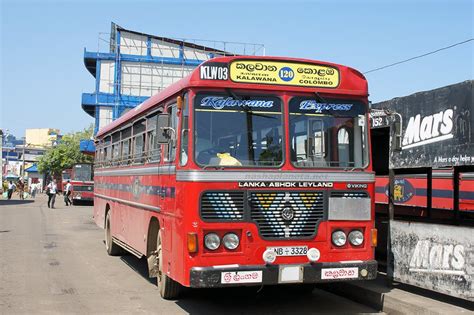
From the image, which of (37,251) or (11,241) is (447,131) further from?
(11,241)

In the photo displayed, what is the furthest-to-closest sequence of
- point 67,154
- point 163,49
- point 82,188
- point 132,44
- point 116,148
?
point 67,154 < point 163,49 < point 132,44 < point 82,188 < point 116,148

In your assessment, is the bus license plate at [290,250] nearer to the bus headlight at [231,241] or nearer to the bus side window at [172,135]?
the bus headlight at [231,241]

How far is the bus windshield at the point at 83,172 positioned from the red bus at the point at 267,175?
3310 cm

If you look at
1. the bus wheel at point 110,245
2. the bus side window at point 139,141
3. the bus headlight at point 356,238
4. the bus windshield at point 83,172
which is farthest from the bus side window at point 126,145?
the bus windshield at point 83,172

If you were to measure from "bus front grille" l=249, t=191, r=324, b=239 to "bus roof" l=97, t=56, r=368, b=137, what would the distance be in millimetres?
1373

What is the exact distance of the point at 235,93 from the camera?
6.86 meters

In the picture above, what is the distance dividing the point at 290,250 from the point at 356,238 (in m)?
0.98

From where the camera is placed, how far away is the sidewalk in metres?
7.04

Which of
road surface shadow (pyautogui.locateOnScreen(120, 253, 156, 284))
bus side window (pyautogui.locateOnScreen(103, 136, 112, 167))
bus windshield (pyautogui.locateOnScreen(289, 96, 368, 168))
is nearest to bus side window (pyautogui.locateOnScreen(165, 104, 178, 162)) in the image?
bus windshield (pyautogui.locateOnScreen(289, 96, 368, 168))

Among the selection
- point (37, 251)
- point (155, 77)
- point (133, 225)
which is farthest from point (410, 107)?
point (155, 77)

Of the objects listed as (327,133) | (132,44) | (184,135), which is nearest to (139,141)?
(184,135)

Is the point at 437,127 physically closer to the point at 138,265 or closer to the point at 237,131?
the point at 237,131

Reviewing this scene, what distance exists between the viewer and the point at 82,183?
Result: 1561 inches

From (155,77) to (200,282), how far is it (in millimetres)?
37298
